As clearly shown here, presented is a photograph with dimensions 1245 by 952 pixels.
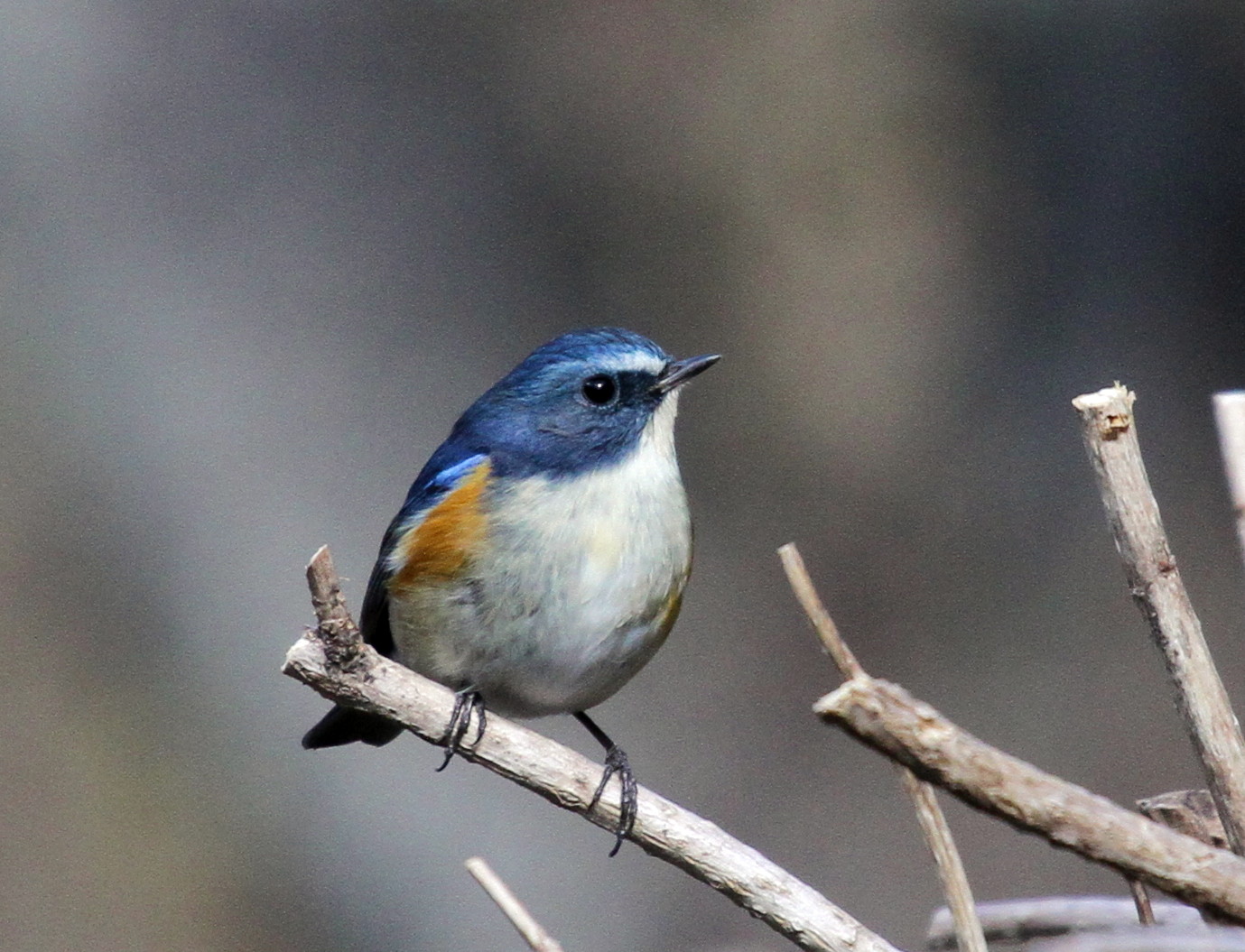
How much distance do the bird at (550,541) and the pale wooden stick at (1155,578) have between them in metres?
1.01

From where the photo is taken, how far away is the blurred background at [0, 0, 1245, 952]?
13.8 ft

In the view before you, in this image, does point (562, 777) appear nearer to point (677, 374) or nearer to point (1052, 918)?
point (1052, 918)

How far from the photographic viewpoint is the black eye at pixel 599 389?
2.71 metres

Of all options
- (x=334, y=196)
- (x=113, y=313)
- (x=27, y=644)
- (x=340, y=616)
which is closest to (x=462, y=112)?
(x=334, y=196)

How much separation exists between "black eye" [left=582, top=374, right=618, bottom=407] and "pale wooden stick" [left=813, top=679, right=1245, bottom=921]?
4.93 feet

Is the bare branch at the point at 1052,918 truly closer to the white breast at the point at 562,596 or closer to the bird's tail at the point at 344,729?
the white breast at the point at 562,596

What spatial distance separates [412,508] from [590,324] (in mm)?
1715

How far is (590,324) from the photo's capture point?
4.38 m

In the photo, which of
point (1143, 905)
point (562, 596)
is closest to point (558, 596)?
point (562, 596)

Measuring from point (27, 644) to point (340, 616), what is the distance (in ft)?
9.00

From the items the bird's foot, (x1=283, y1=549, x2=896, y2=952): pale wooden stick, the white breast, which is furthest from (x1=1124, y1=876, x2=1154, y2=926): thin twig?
the white breast

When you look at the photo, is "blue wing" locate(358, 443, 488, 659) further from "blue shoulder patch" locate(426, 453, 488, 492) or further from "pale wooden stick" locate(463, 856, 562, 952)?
"pale wooden stick" locate(463, 856, 562, 952)

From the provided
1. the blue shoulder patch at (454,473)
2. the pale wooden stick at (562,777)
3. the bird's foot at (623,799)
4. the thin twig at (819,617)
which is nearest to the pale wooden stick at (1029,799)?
the thin twig at (819,617)

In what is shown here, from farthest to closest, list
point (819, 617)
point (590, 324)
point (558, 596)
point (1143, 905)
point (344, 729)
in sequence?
point (590, 324) < point (344, 729) < point (558, 596) < point (1143, 905) < point (819, 617)
